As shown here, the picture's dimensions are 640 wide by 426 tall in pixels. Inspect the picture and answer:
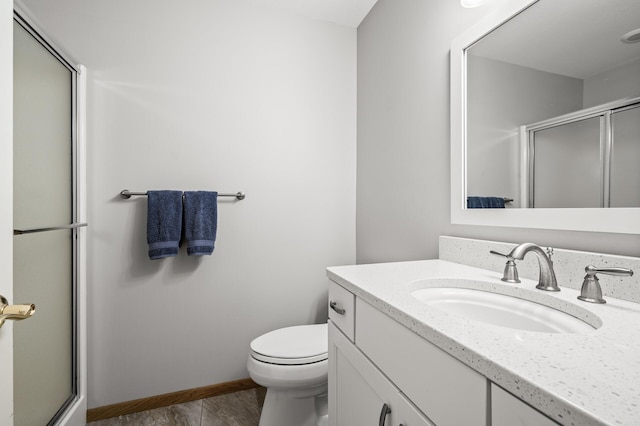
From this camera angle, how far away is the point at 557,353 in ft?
1.37

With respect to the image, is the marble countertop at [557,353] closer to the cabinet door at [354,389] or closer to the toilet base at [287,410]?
the cabinet door at [354,389]

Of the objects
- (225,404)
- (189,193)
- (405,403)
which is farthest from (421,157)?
(225,404)

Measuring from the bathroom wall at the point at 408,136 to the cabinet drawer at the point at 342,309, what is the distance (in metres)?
0.56

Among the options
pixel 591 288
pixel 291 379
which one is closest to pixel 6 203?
pixel 291 379

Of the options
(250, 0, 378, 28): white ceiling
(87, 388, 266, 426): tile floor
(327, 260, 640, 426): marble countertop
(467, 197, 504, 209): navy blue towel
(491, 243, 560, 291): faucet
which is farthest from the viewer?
(250, 0, 378, 28): white ceiling

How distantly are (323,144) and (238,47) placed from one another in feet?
2.53

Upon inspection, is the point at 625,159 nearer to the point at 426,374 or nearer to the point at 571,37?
the point at 571,37

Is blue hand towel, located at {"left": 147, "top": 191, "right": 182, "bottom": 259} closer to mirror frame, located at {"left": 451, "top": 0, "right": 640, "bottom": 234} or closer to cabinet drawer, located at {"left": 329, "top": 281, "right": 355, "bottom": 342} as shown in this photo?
cabinet drawer, located at {"left": 329, "top": 281, "right": 355, "bottom": 342}

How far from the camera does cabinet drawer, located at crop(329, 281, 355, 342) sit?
2.79 feet

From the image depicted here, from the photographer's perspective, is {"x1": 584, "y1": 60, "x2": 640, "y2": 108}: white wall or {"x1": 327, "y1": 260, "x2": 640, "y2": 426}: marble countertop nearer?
{"x1": 327, "y1": 260, "x2": 640, "y2": 426}: marble countertop

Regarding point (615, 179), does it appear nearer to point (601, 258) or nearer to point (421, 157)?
point (601, 258)

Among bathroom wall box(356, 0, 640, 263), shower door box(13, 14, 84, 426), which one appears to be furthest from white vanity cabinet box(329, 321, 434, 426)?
shower door box(13, 14, 84, 426)

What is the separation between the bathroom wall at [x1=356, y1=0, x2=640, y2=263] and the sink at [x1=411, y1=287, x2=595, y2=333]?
246mm

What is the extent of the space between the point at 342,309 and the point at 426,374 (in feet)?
1.31
